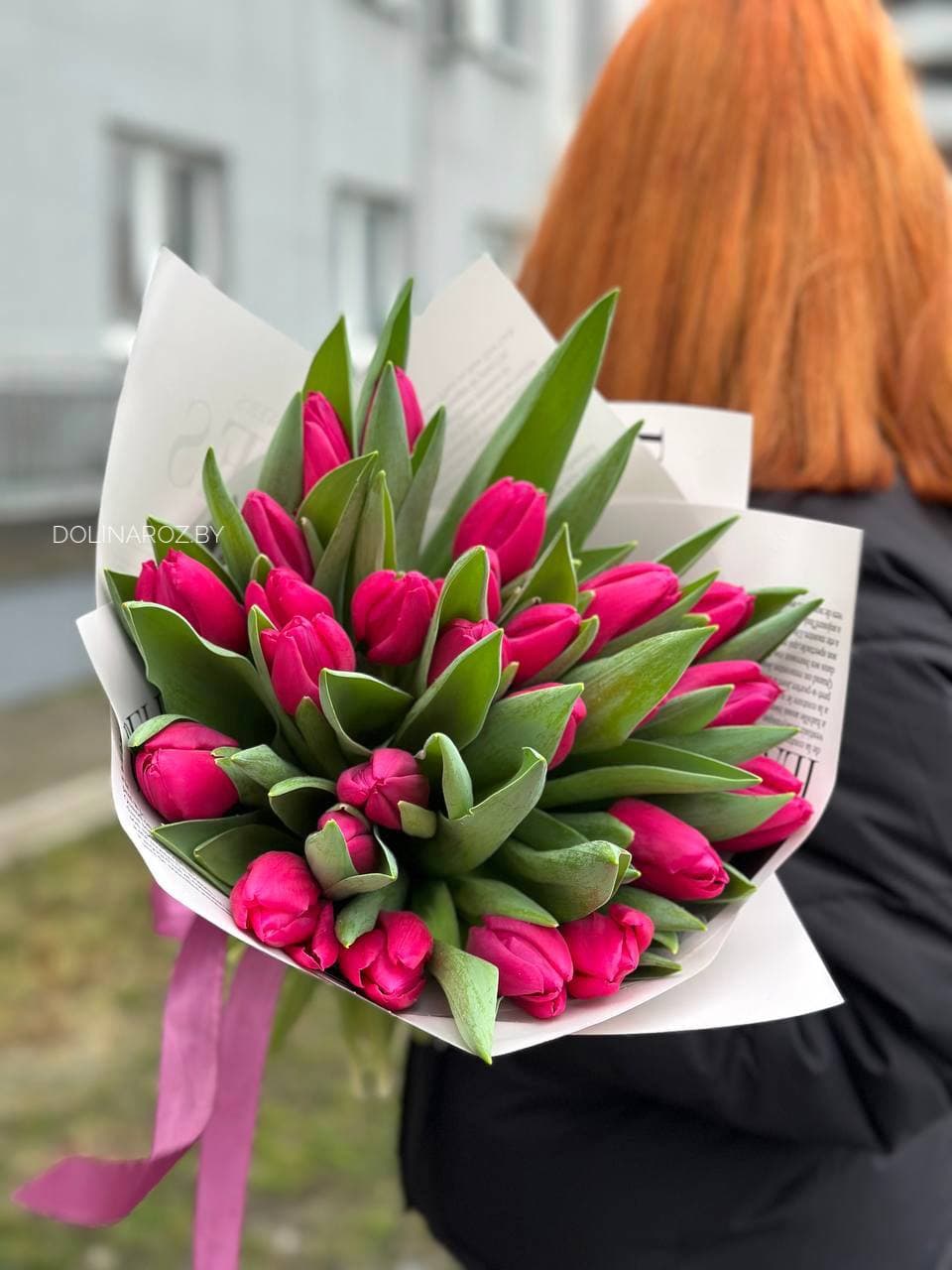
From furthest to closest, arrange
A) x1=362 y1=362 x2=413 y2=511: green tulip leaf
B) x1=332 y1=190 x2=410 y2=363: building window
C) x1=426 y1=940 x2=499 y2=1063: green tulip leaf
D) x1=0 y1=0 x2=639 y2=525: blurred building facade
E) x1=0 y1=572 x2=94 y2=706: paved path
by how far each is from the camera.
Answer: x1=332 y1=190 x2=410 y2=363: building window
x1=0 y1=572 x2=94 y2=706: paved path
x1=0 y1=0 x2=639 y2=525: blurred building facade
x1=362 y1=362 x2=413 y2=511: green tulip leaf
x1=426 y1=940 x2=499 y2=1063: green tulip leaf

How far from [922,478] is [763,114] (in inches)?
10.3

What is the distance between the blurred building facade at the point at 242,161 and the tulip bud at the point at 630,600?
4.81 feet

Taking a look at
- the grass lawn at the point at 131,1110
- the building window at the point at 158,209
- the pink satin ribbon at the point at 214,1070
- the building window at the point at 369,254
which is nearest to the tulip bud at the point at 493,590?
the pink satin ribbon at the point at 214,1070

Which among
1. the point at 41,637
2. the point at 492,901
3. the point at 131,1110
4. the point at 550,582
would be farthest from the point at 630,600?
the point at 41,637

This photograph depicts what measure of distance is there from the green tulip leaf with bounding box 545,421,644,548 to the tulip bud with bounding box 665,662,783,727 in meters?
0.09

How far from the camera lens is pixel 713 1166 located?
2.31 ft

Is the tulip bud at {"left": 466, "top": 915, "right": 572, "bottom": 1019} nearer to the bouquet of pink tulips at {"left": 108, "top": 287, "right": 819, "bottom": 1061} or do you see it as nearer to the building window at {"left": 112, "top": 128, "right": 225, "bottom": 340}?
the bouquet of pink tulips at {"left": 108, "top": 287, "right": 819, "bottom": 1061}

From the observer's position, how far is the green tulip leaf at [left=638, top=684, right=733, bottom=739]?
0.51 meters

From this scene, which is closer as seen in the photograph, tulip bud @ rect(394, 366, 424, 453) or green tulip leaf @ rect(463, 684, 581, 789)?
green tulip leaf @ rect(463, 684, 581, 789)

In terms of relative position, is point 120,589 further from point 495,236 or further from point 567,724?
point 495,236

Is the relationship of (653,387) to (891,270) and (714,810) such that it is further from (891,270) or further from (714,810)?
(714,810)

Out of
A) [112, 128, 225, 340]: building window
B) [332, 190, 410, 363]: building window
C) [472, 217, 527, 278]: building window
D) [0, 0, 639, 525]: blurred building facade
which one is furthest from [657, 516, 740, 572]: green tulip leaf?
[472, 217, 527, 278]: building window

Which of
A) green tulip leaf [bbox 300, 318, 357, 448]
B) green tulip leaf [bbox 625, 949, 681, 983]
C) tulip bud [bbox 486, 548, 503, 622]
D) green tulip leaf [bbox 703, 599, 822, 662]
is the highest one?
green tulip leaf [bbox 300, 318, 357, 448]

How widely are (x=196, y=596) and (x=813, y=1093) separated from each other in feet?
1.38
